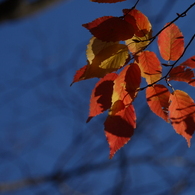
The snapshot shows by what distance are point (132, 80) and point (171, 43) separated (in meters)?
0.16

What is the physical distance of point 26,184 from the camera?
10.8ft

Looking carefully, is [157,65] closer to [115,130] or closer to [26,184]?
[115,130]

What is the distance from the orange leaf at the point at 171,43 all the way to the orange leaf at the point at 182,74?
0.04 meters

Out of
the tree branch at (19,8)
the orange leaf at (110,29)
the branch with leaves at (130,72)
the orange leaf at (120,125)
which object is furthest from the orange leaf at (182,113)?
the tree branch at (19,8)

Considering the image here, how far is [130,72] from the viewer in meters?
0.86

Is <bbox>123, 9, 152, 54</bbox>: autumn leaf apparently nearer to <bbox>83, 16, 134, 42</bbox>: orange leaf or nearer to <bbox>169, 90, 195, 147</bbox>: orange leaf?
<bbox>83, 16, 134, 42</bbox>: orange leaf

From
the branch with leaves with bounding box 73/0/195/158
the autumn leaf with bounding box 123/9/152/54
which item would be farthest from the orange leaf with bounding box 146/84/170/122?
the autumn leaf with bounding box 123/9/152/54

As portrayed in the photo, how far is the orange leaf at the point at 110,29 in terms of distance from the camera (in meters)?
0.79

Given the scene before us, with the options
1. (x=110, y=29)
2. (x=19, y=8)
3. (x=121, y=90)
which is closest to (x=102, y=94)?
(x=121, y=90)

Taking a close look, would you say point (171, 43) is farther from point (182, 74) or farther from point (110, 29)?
point (110, 29)

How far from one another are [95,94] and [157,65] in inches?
6.6

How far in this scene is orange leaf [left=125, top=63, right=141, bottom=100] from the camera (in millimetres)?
853

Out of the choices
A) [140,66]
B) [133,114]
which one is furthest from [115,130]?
[140,66]

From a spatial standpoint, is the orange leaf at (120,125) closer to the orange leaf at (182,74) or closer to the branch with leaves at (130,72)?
the branch with leaves at (130,72)
